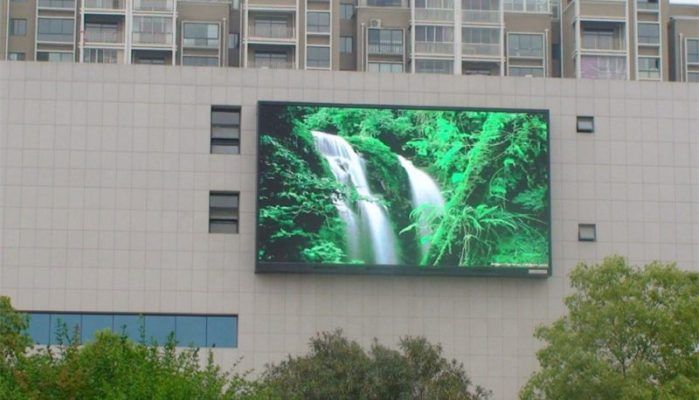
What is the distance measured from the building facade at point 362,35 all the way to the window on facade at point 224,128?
1559 inches

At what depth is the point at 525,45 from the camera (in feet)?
340

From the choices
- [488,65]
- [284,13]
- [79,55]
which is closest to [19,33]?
[79,55]

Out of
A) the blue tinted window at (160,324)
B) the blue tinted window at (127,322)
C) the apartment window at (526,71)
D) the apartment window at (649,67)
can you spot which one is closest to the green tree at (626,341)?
the blue tinted window at (160,324)

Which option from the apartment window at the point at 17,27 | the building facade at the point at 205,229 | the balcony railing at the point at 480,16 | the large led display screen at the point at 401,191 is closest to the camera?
the large led display screen at the point at 401,191

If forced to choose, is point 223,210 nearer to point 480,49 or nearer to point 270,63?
point 270,63

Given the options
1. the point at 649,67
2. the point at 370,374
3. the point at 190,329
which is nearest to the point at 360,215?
the point at 190,329

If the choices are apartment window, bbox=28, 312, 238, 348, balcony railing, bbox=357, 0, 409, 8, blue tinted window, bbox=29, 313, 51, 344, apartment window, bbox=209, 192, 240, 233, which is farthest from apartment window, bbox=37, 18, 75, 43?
apartment window, bbox=28, 312, 238, 348

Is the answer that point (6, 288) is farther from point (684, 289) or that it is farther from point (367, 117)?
point (684, 289)

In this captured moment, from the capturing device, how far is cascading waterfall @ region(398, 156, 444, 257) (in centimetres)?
5812

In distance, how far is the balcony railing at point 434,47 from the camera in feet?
332

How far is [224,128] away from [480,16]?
46.1 meters

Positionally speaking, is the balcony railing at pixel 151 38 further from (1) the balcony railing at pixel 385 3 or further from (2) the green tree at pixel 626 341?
(2) the green tree at pixel 626 341

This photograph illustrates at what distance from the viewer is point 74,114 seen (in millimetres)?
58594

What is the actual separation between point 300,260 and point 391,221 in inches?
143
